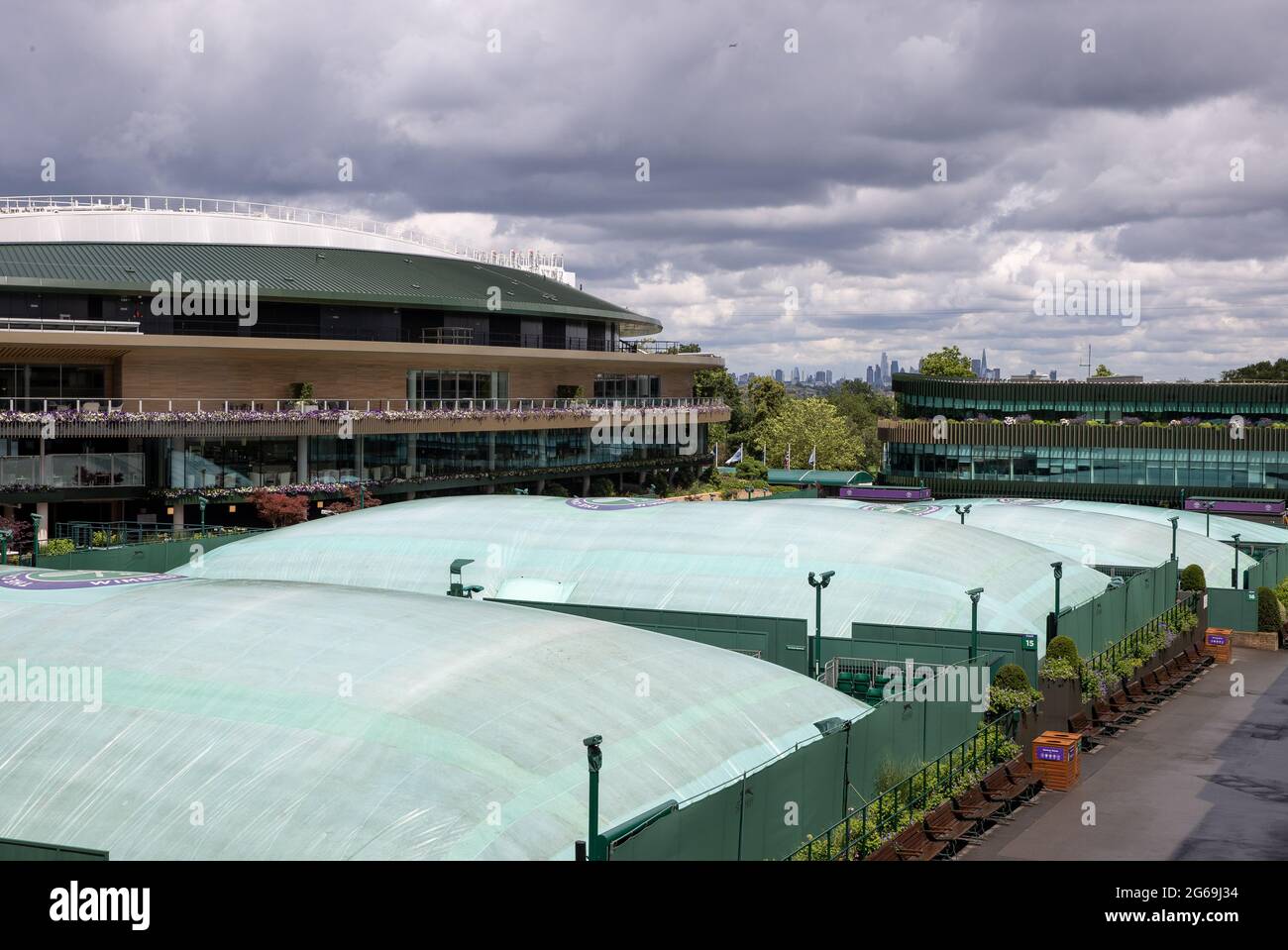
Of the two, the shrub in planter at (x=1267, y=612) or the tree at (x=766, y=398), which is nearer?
the shrub in planter at (x=1267, y=612)

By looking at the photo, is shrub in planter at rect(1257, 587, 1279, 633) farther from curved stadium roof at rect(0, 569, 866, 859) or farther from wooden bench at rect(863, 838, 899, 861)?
wooden bench at rect(863, 838, 899, 861)

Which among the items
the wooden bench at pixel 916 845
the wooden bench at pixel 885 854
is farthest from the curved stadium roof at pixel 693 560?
the wooden bench at pixel 885 854

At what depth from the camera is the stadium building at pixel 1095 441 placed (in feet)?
375

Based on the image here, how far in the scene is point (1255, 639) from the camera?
2288 inches

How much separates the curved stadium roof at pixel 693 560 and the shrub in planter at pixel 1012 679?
7236 millimetres

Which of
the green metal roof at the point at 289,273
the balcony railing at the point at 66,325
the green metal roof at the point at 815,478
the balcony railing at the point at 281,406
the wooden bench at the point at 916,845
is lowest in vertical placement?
the wooden bench at the point at 916,845

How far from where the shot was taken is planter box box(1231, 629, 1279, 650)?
57812 mm

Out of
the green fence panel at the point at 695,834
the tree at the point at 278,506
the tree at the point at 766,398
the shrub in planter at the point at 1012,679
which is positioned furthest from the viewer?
the tree at the point at 766,398

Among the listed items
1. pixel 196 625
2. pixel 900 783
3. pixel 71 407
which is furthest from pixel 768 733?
pixel 71 407

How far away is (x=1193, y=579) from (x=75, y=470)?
193 feet

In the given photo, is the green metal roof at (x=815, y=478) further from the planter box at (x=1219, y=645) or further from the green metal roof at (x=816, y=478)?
the planter box at (x=1219, y=645)
